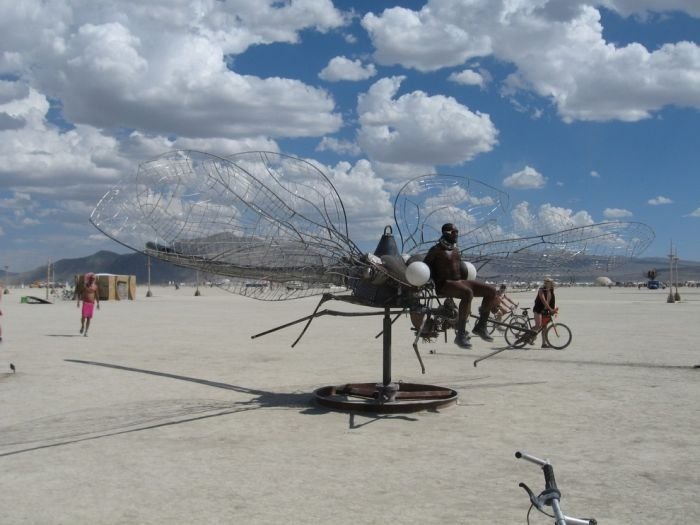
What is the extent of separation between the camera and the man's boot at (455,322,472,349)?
938 cm

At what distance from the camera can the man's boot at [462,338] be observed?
9383 millimetres

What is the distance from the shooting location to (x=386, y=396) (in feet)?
35.4

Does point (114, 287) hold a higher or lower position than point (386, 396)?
higher

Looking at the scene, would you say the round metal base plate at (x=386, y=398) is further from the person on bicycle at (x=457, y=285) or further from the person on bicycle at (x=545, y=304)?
the person on bicycle at (x=545, y=304)

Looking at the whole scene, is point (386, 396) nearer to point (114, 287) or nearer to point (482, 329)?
point (482, 329)

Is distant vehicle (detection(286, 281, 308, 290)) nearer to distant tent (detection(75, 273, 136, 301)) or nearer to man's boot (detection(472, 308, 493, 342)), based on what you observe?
man's boot (detection(472, 308, 493, 342))

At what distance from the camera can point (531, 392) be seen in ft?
40.1

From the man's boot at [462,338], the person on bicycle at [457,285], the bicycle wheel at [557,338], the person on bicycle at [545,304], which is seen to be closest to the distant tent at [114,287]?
the bicycle wheel at [557,338]

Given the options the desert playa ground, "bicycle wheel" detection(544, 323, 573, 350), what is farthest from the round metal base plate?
"bicycle wheel" detection(544, 323, 573, 350)

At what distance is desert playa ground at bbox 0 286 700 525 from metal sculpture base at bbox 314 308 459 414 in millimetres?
155

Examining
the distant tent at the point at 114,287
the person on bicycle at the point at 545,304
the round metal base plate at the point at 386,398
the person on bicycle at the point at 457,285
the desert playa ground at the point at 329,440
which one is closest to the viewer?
the desert playa ground at the point at 329,440

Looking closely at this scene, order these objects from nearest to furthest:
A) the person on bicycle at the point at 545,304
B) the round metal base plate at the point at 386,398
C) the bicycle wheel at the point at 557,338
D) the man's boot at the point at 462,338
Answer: the man's boot at the point at 462,338, the round metal base plate at the point at 386,398, the person on bicycle at the point at 545,304, the bicycle wheel at the point at 557,338

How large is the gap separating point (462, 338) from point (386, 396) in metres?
1.87

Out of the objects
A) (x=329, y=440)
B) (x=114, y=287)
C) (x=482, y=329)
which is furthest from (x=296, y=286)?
(x=114, y=287)
